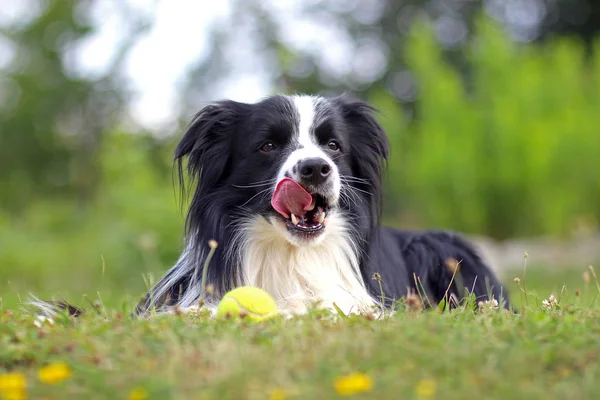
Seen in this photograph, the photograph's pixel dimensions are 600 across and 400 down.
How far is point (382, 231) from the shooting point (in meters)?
5.16

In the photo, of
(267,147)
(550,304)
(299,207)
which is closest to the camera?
(550,304)

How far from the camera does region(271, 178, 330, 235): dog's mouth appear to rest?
153 inches

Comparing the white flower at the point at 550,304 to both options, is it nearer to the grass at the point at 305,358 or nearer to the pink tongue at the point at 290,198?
the grass at the point at 305,358

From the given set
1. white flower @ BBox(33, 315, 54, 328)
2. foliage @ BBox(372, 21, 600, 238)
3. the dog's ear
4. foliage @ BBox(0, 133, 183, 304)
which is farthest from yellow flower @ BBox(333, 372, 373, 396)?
foliage @ BBox(372, 21, 600, 238)

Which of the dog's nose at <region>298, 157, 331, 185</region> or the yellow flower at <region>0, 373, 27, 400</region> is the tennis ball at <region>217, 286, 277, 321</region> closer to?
the dog's nose at <region>298, 157, 331, 185</region>

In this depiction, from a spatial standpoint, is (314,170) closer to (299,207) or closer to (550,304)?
(299,207)

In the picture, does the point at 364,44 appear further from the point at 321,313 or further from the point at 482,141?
the point at 321,313

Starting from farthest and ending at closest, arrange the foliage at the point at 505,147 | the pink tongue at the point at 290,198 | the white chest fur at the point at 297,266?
the foliage at the point at 505,147
the white chest fur at the point at 297,266
the pink tongue at the point at 290,198

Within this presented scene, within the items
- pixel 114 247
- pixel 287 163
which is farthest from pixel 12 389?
pixel 114 247

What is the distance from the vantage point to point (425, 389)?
6.72 feet

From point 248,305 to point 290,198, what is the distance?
76cm

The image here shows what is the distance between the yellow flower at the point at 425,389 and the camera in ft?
6.66

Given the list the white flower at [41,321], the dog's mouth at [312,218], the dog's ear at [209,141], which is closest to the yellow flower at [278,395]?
the white flower at [41,321]

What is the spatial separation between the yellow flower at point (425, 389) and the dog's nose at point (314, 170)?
73.4 inches
